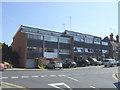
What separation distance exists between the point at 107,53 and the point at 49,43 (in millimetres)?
29662

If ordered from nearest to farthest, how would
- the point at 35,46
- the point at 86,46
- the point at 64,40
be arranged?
the point at 35,46, the point at 64,40, the point at 86,46

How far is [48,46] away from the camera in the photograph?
1642 inches

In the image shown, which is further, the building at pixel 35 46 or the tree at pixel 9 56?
the tree at pixel 9 56

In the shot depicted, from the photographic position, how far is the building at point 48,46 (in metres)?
38.3

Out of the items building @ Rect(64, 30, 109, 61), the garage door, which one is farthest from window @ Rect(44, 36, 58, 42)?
building @ Rect(64, 30, 109, 61)

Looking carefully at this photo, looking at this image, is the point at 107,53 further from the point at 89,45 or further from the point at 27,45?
the point at 27,45

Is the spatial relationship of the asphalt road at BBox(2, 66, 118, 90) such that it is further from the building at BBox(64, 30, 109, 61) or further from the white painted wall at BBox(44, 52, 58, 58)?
the building at BBox(64, 30, 109, 61)

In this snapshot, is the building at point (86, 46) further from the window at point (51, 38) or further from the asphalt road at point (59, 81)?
the asphalt road at point (59, 81)

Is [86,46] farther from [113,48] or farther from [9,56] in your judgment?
[9,56]

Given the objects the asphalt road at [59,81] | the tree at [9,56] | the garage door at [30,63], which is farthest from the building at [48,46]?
the asphalt road at [59,81]

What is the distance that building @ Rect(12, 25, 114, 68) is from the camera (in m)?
38.3

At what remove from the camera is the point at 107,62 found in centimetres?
3925

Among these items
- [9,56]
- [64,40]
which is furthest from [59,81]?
[64,40]

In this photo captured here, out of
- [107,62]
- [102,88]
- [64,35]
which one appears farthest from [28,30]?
[102,88]
